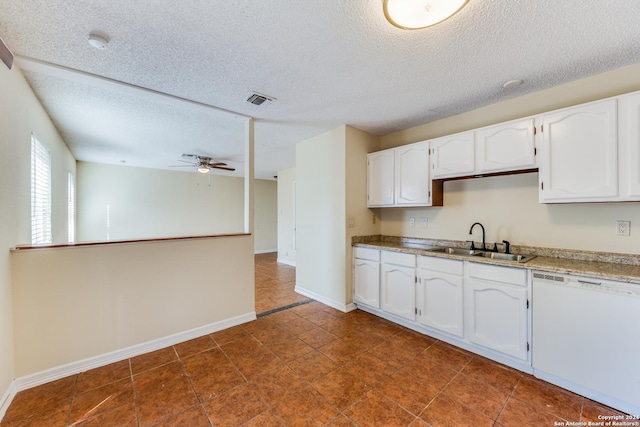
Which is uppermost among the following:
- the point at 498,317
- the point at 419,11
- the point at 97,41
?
the point at 97,41

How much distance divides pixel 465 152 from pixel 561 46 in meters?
1.05

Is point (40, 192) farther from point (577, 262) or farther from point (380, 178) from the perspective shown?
point (577, 262)

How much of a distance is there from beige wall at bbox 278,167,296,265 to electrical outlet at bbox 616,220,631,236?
5331mm

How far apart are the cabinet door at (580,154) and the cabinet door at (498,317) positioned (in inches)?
35.3

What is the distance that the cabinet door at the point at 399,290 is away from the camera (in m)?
2.83

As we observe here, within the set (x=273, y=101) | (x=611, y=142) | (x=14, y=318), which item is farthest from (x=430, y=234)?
(x=14, y=318)

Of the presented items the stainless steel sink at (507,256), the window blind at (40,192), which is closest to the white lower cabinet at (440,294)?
the stainless steel sink at (507,256)

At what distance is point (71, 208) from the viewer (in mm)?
4906

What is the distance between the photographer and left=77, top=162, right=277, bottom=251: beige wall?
5562 millimetres

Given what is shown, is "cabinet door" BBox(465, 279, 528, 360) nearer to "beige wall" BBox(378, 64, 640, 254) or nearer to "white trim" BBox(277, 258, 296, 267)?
"beige wall" BBox(378, 64, 640, 254)

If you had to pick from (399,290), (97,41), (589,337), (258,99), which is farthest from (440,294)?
(97,41)

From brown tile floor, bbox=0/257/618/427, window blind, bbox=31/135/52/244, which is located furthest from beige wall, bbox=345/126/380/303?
window blind, bbox=31/135/52/244

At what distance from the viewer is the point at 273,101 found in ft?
8.82

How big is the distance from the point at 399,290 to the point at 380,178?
4.86 feet
